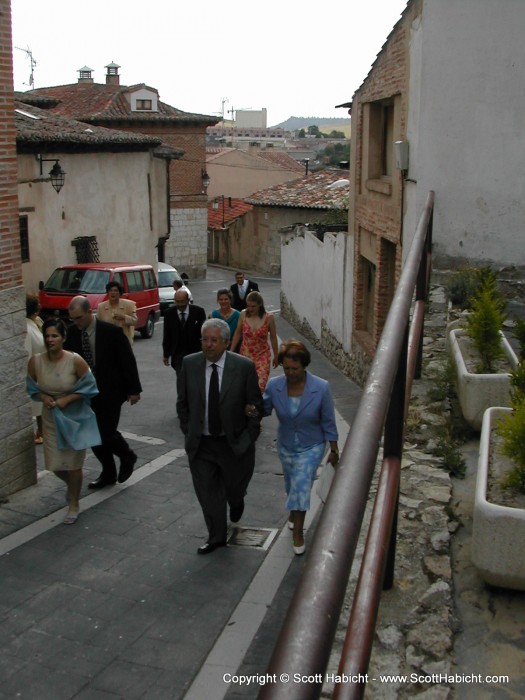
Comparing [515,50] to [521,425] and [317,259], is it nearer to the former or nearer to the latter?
[521,425]

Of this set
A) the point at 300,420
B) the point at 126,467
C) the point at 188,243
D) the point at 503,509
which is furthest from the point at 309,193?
the point at 503,509

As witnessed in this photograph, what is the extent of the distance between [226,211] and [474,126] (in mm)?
44875

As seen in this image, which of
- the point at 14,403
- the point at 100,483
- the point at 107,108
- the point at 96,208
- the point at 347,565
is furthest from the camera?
the point at 107,108

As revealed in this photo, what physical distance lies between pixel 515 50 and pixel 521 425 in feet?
23.4

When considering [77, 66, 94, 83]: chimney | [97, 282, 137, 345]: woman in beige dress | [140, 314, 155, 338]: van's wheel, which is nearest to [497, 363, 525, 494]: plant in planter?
[97, 282, 137, 345]: woman in beige dress

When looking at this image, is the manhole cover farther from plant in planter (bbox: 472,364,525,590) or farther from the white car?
the white car

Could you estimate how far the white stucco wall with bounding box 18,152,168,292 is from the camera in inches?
840

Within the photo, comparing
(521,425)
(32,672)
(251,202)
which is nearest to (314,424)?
(32,672)

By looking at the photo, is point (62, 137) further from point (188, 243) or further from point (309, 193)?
point (188, 243)

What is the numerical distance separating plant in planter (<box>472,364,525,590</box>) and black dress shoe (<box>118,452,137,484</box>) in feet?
15.8

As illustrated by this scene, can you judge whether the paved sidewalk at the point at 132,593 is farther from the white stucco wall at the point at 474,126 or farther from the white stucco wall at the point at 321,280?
the white stucco wall at the point at 321,280

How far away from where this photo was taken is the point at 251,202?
131ft

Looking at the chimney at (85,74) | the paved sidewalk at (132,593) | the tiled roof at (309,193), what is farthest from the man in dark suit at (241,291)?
the chimney at (85,74)

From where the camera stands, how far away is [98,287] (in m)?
19.7
